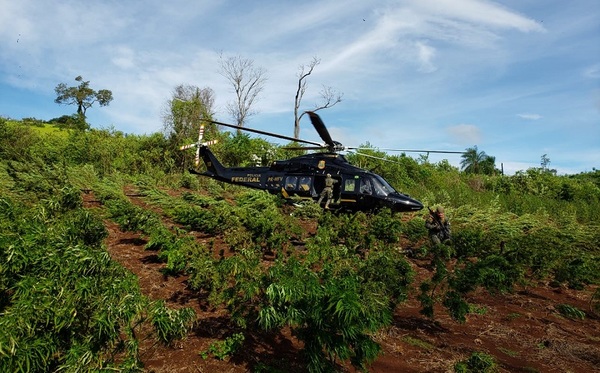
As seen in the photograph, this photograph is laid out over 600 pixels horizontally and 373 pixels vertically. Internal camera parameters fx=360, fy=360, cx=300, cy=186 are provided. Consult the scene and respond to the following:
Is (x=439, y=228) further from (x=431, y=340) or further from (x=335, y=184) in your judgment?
(x=431, y=340)

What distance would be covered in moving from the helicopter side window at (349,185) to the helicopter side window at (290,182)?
1817 millimetres

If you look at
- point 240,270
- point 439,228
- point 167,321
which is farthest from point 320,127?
point 167,321

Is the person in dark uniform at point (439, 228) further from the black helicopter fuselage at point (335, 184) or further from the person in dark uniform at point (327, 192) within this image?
the person in dark uniform at point (327, 192)

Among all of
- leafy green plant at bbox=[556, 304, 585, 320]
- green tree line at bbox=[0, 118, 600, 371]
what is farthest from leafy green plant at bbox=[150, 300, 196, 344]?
leafy green plant at bbox=[556, 304, 585, 320]

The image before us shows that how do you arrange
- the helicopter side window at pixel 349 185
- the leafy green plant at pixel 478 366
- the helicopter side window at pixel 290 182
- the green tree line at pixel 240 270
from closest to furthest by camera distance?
the green tree line at pixel 240 270, the leafy green plant at pixel 478 366, the helicopter side window at pixel 349 185, the helicopter side window at pixel 290 182

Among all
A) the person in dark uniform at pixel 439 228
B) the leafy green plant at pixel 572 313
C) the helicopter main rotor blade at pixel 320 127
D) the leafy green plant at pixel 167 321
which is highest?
the helicopter main rotor blade at pixel 320 127

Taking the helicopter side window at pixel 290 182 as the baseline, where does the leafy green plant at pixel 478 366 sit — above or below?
below

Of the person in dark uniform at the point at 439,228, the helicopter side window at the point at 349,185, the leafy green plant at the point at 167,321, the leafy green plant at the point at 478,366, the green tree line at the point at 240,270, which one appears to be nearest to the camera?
the green tree line at the point at 240,270

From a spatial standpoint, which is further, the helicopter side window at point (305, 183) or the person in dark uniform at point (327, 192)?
the helicopter side window at point (305, 183)

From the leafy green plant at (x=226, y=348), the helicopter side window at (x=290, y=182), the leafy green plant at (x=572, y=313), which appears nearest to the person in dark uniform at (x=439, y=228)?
the leafy green plant at (x=572, y=313)

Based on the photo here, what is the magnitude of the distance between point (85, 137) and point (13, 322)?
20.7 metres

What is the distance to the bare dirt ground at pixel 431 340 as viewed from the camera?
3875 millimetres

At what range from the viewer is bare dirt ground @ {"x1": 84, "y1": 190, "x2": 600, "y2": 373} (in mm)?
3875

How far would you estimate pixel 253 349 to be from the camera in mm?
4031
